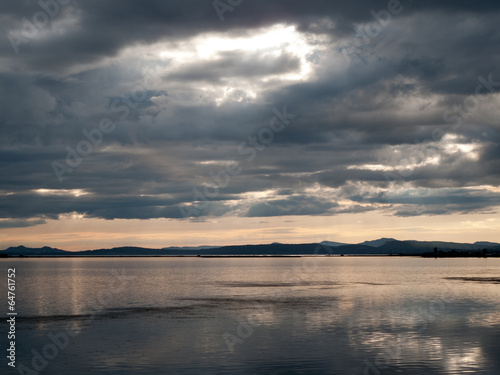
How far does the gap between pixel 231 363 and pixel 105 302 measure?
4636 centimetres

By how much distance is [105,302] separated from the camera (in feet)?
252

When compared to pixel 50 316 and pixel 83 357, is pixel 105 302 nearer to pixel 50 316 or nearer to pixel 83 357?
pixel 50 316

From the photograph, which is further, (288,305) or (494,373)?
(288,305)

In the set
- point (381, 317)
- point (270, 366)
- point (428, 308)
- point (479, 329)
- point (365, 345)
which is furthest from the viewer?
point (428, 308)

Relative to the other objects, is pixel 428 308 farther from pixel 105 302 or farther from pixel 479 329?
pixel 105 302

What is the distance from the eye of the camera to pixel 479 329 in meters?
47.9

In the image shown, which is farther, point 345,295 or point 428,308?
point 345,295

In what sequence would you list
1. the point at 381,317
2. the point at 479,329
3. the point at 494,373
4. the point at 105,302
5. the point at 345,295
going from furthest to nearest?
the point at 345,295
the point at 105,302
the point at 381,317
the point at 479,329
the point at 494,373

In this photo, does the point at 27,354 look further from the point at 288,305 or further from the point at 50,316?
the point at 288,305

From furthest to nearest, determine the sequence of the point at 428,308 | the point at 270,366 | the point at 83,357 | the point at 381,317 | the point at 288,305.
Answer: the point at 288,305 → the point at 428,308 → the point at 381,317 → the point at 83,357 → the point at 270,366

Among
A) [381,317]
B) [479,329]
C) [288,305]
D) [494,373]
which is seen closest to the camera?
[494,373]

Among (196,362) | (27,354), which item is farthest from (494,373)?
(27,354)

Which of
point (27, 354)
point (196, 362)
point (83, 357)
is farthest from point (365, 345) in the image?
point (27, 354)

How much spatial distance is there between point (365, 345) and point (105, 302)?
4719 centimetres
